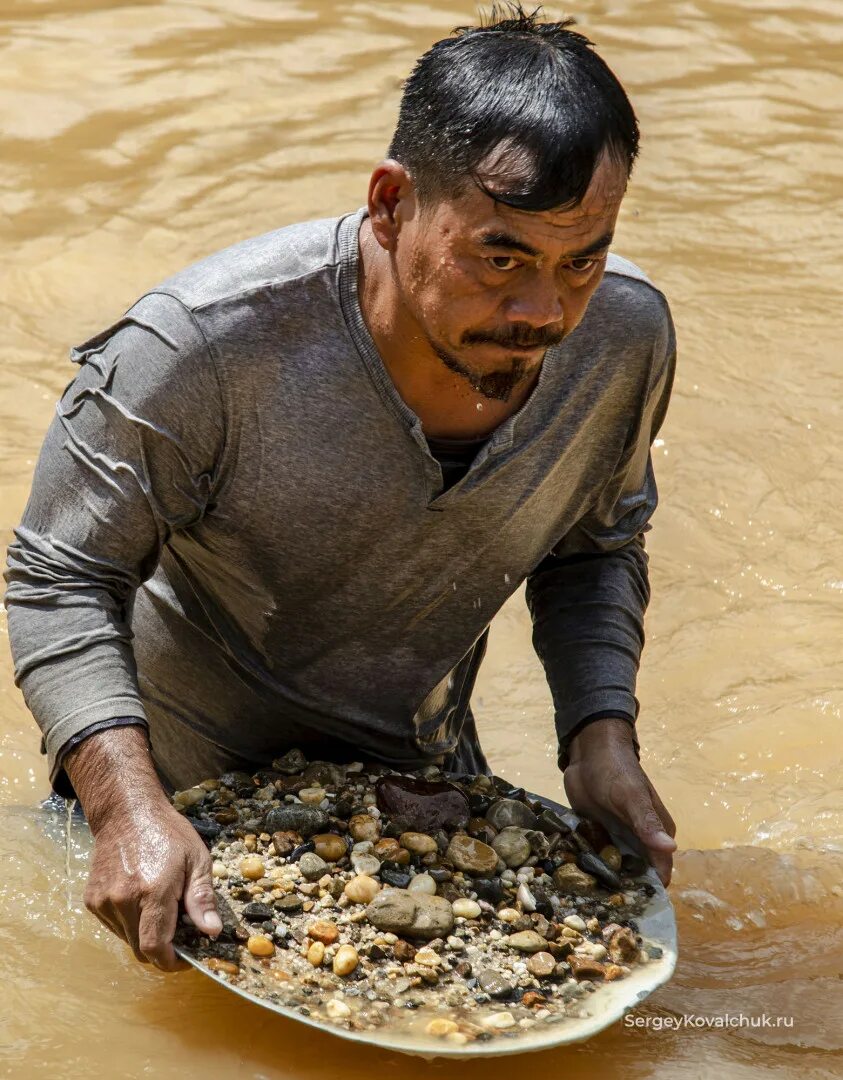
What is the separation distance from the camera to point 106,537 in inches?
82.7

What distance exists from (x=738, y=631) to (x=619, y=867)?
1788 millimetres

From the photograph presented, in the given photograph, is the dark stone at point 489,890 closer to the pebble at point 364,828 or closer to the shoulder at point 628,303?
the pebble at point 364,828

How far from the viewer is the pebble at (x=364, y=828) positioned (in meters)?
2.31

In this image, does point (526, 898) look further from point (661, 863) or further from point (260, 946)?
point (260, 946)

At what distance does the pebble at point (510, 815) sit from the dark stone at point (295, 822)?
0.30 metres

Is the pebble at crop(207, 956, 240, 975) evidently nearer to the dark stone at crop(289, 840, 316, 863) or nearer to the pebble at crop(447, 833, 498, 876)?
the dark stone at crop(289, 840, 316, 863)

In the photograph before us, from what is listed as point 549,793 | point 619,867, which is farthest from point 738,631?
point 619,867

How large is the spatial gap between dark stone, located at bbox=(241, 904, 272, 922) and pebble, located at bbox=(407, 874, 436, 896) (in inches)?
8.7

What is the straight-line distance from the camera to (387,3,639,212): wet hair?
1911 millimetres

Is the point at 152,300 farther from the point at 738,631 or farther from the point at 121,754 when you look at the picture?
the point at 738,631

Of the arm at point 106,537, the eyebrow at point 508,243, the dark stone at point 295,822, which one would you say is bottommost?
the dark stone at point 295,822

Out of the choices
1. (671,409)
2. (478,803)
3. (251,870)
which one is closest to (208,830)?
(251,870)

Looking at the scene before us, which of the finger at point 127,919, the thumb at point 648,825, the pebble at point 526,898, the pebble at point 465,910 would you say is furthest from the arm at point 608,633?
the finger at point 127,919

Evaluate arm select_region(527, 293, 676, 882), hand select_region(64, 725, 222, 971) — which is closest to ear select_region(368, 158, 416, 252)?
arm select_region(527, 293, 676, 882)
